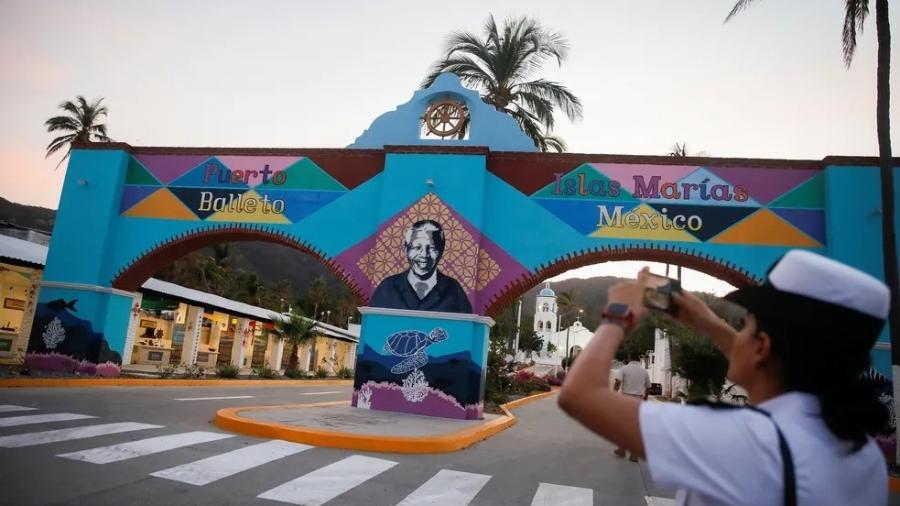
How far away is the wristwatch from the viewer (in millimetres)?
1633

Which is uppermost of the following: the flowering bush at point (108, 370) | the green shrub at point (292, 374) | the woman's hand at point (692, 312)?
the woman's hand at point (692, 312)

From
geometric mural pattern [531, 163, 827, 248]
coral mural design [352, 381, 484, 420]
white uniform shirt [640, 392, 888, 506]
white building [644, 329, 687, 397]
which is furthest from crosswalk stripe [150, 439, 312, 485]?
white building [644, 329, 687, 397]

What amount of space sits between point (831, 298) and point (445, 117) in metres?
13.4

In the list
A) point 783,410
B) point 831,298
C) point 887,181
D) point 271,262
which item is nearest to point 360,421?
point 783,410

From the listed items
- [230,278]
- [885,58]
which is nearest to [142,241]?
[885,58]

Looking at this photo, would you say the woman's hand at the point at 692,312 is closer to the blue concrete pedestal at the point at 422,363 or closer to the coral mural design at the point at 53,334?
the blue concrete pedestal at the point at 422,363

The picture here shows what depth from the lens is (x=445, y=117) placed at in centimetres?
1441

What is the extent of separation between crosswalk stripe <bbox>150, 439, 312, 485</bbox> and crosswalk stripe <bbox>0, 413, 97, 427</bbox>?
302 cm

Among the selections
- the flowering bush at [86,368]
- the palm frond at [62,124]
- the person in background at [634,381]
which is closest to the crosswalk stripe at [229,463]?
the person in background at [634,381]

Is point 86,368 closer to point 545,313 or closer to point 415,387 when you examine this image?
point 415,387

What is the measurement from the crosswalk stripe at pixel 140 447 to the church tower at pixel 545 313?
304 ft

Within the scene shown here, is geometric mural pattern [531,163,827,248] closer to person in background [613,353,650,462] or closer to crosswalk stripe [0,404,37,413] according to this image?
person in background [613,353,650,462]

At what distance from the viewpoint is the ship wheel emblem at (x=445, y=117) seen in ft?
46.9

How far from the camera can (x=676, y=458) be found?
142 centimetres
